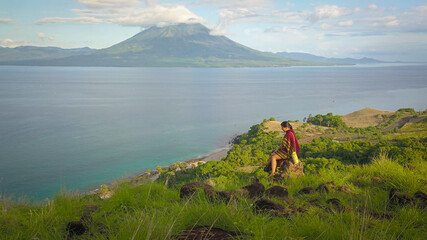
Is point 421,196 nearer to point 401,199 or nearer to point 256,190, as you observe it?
point 401,199

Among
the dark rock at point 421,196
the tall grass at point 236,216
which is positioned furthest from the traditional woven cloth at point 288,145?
the dark rock at point 421,196

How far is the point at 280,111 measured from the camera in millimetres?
55094

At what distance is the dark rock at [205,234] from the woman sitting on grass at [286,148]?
18.2 ft

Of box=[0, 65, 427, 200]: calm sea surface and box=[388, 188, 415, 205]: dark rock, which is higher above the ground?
box=[388, 188, 415, 205]: dark rock

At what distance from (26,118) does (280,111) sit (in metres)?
39.9

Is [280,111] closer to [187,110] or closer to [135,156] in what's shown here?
[187,110]

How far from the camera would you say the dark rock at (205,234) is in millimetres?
3374

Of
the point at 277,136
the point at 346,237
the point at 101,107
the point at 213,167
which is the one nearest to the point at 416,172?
the point at 346,237

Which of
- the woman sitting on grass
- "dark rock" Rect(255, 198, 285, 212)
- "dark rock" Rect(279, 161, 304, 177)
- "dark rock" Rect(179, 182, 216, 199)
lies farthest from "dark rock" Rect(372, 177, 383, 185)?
"dark rock" Rect(179, 182, 216, 199)

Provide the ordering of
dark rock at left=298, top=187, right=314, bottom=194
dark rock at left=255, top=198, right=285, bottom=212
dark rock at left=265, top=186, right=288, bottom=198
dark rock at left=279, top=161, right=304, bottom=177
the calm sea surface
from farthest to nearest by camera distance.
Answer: the calm sea surface
dark rock at left=279, top=161, right=304, bottom=177
dark rock at left=298, top=187, right=314, bottom=194
dark rock at left=265, top=186, right=288, bottom=198
dark rock at left=255, top=198, right=285, bottom=212

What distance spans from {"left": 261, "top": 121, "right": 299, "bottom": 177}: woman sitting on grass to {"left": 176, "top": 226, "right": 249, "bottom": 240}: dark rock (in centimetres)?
554

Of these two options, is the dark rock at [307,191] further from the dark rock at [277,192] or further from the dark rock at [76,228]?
the dark rock at [76,228]

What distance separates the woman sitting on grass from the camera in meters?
8.88

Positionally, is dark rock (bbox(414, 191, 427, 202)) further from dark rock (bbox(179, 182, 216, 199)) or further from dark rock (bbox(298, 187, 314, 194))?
dark rock (bbox(179, 182, 216, 199))
